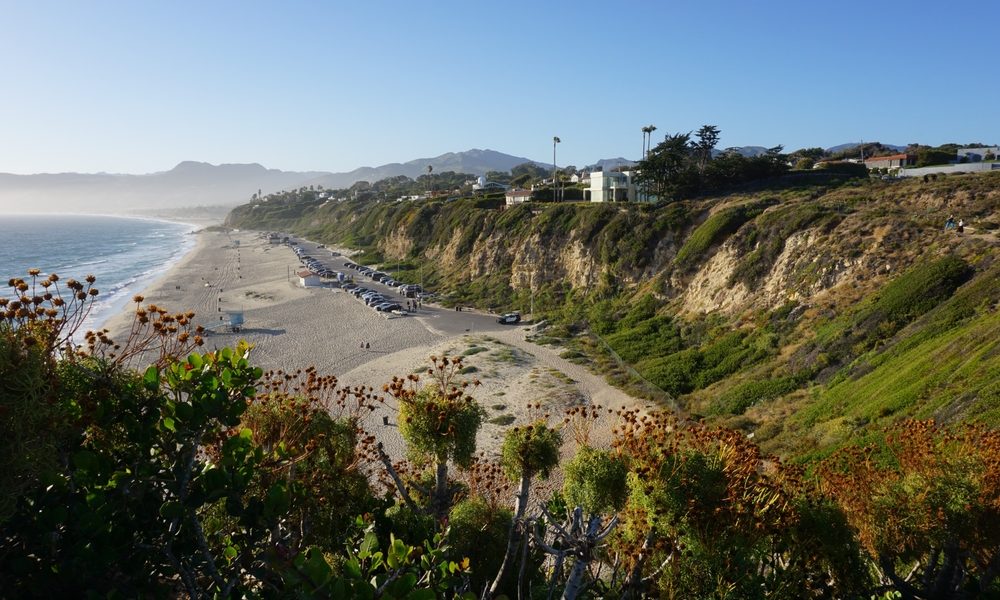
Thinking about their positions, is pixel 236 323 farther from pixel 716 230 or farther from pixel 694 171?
pixel 694 171

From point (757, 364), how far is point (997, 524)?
73.2 ft

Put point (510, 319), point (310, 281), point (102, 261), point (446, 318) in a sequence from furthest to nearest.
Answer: point (102, 261) → point (310, 281) → point (446, 318) → point (510, 319)

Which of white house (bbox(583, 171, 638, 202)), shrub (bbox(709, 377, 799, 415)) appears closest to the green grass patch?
shrub (bbox(709, 377, 799, 415))

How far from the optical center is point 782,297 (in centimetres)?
3359

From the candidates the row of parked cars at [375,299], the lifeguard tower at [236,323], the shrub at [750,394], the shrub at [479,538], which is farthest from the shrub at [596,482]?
the row of parked cars at [375,299]

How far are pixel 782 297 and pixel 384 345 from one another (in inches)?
1106

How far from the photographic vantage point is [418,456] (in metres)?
10.9

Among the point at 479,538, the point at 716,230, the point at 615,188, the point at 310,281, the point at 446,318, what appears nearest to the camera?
the point at 479,538

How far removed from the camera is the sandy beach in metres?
29.4

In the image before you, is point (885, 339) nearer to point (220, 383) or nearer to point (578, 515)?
point (578, 515)

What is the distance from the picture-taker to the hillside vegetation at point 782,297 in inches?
808

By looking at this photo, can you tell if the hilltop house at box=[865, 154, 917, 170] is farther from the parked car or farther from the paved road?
the paved road

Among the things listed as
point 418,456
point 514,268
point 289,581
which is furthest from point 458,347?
point 289,581

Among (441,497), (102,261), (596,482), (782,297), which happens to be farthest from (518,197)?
(102,261)
